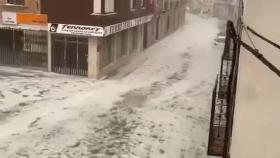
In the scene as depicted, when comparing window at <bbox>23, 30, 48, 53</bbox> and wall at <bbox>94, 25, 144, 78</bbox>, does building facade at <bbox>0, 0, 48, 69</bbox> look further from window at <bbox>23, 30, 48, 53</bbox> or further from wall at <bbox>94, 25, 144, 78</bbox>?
wall at <bbox>94, 25, 144, 78</bbox>

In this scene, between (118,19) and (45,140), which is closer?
(45,140)

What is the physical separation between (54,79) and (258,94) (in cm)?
2121

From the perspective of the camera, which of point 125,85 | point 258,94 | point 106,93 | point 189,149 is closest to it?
point 258,94

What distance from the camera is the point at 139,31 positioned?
36.5 meters

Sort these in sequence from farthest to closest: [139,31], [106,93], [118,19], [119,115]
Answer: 1. [139,31]
2. [118,19]
3. [106,93]
4. [119,115]

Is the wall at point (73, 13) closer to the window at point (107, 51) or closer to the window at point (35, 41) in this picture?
the window at point (107, 51)

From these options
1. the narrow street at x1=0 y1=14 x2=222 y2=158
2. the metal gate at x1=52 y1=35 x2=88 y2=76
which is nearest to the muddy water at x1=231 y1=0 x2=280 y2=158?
the narrow street at x1=0 y1=14 x2=222 y2=158

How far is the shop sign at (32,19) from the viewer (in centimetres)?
2562

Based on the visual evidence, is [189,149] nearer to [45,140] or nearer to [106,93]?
[45,140]

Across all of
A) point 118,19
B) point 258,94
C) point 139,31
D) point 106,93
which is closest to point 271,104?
point 258,94

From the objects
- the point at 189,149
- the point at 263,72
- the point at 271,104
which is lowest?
the point at 189,149

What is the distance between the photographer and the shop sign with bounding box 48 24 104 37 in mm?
24281

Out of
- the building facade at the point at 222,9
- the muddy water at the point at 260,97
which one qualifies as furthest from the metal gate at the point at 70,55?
the building facade at the point at 222,9

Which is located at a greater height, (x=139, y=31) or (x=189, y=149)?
(x=139, y=31)
